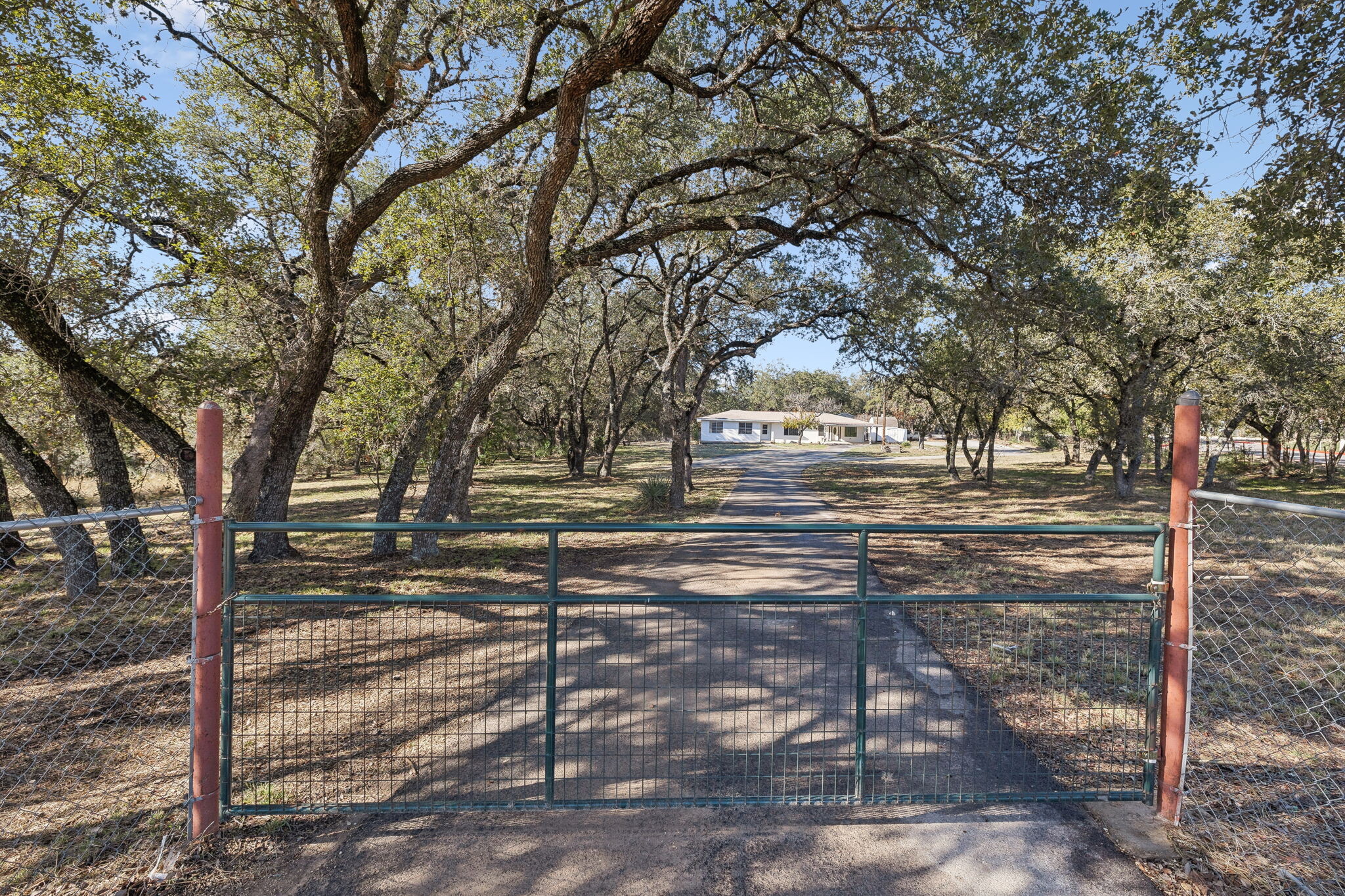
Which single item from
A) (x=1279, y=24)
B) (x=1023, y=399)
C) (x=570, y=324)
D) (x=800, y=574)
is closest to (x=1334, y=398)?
(x=1023, y=399)

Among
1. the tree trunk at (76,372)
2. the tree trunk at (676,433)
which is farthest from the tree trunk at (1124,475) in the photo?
the tree trunk at (76,372)

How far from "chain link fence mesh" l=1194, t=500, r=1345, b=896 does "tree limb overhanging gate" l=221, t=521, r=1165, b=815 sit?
0.34m

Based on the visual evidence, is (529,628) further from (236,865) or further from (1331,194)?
(1331,194)

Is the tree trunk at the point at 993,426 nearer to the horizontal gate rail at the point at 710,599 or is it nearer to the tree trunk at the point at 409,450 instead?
the tree trunk at the point at 409,450

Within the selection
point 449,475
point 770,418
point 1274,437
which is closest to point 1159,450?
point 1274,437

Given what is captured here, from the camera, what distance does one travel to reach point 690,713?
171 inches

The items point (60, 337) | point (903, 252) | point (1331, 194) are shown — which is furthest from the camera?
point (903, 252)

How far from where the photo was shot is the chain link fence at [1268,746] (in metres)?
2.90

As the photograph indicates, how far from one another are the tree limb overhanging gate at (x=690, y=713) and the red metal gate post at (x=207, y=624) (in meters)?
0.08

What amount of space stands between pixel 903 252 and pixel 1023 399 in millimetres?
14166

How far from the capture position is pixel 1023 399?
21531mm

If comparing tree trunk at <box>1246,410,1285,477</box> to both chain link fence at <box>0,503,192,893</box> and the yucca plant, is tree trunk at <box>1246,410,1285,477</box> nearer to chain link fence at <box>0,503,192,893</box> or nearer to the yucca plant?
the yucca plant

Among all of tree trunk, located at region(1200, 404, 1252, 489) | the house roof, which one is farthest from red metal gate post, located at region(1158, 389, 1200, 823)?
the house roof

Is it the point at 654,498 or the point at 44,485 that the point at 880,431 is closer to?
the point at 654,498
